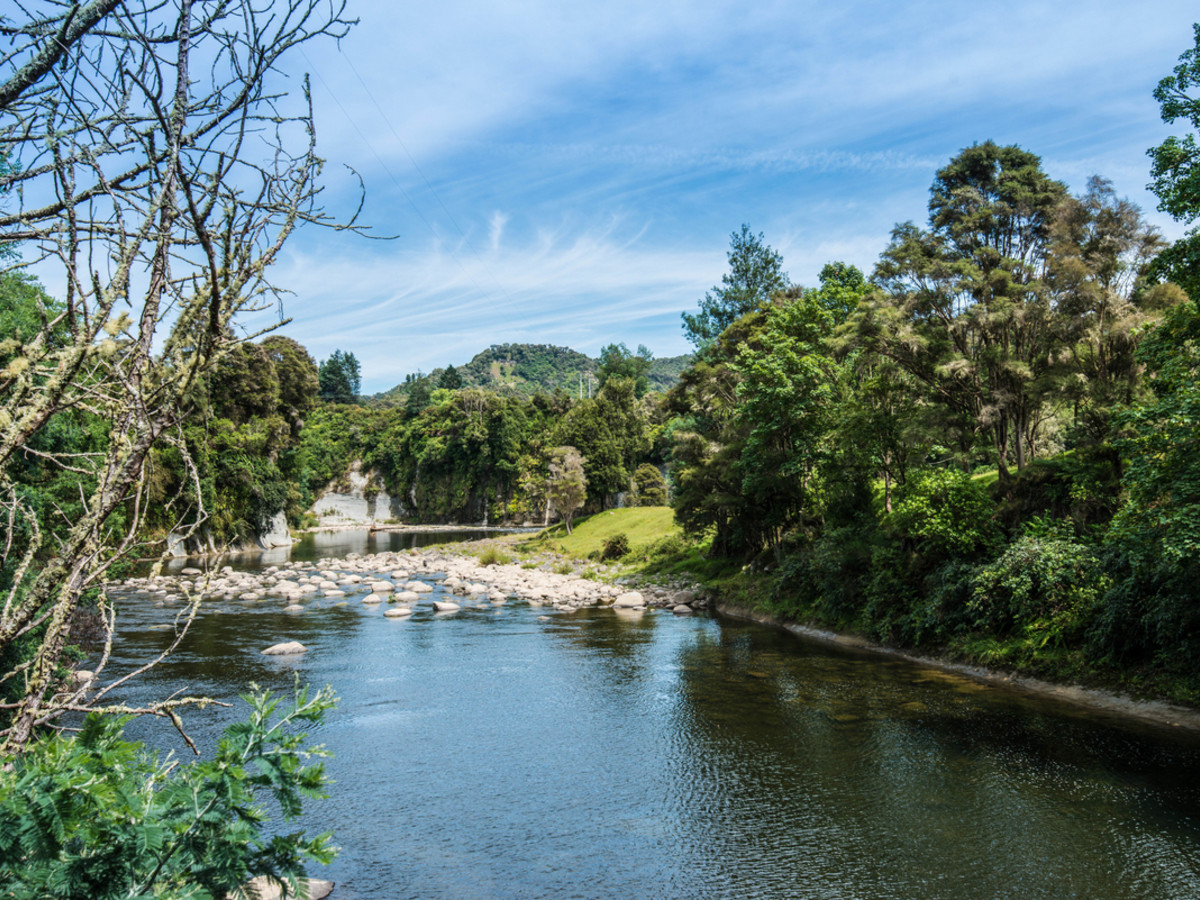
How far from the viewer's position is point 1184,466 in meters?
12.0

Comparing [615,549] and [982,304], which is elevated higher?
[982,304]

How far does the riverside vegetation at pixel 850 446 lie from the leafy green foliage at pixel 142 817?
0.02 meters

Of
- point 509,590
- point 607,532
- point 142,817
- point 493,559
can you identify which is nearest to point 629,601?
point 509,590

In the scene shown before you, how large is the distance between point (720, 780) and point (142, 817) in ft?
32.7

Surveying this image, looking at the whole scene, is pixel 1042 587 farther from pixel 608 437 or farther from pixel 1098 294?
pixel 608 437

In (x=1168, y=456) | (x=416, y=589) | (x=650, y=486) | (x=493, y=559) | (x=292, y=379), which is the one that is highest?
(x=292, y=379)

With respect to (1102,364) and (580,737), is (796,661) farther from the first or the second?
(1102,364)

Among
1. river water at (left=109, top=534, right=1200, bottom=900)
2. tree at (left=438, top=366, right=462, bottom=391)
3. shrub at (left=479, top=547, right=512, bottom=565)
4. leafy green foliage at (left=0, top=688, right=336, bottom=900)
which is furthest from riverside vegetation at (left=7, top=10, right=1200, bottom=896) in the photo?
tree at (left=438, top=366, right=462, bottom=391)

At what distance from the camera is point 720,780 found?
11742 mm

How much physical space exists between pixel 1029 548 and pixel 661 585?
20.9 metres

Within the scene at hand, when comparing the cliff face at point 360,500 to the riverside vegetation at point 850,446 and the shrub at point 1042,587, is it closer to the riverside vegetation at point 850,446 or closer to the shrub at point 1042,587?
the riverside vegetation at point 850,446

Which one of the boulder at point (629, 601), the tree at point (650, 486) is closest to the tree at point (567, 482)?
the tree at point (650, 486)

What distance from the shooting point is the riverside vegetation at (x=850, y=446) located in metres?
3.40

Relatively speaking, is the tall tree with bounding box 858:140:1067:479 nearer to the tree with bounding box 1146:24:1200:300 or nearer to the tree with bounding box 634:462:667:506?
the tree with bounding box 1146:24:1200:300
